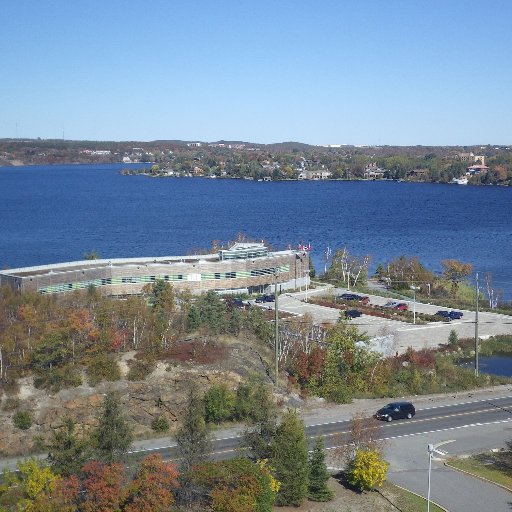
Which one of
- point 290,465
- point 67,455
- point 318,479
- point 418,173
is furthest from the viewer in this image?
point 418,173

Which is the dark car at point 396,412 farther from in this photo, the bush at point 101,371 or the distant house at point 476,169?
the distant house at point 476,169

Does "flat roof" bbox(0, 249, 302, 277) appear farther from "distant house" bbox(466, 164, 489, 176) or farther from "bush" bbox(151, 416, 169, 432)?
"distant house" bbox(466, 164, 489, 176)

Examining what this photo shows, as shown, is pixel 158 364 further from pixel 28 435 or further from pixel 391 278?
pixel 391 278

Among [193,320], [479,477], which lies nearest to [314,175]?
[193,320]

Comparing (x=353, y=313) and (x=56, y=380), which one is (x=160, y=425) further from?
(x=353, y=313)

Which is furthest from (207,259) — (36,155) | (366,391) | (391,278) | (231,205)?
(36,155)

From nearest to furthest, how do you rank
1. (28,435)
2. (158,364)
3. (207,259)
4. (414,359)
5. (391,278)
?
1. (28,435)
2. (158,364)
3. (414,359)
4. (207,259)
5. (391,278)
